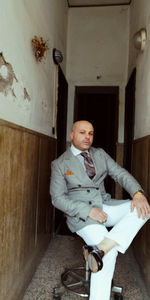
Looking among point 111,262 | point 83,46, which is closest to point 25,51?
point 111,262

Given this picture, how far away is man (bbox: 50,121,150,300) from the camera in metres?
1.51

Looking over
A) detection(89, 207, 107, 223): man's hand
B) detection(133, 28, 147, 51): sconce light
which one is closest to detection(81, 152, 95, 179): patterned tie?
detection(89, 207, 107, 223): man's hand

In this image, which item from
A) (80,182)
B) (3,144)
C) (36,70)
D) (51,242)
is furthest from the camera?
(51,242)

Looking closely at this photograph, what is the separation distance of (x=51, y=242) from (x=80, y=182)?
137 centimetres

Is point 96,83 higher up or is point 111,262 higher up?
point 96,83

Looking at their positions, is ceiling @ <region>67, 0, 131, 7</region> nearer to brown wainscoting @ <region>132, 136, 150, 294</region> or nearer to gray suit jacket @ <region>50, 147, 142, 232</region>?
brown wainscoting @ <region>132, 136, 150, 294</region>

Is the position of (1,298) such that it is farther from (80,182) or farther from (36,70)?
(36,70)

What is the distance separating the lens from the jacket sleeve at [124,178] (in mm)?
1841

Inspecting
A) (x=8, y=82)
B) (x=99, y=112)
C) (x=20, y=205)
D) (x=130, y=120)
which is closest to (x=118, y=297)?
(x=20, y=205)

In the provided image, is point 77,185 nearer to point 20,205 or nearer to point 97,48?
point 20,205

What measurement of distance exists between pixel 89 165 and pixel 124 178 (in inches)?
12.6

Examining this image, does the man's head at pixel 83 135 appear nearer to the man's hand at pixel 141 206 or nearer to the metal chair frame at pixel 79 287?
the man's hand at pixel 141 206

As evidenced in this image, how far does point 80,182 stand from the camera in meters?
1.89

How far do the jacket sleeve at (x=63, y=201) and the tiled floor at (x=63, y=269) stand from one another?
28.3 inches
